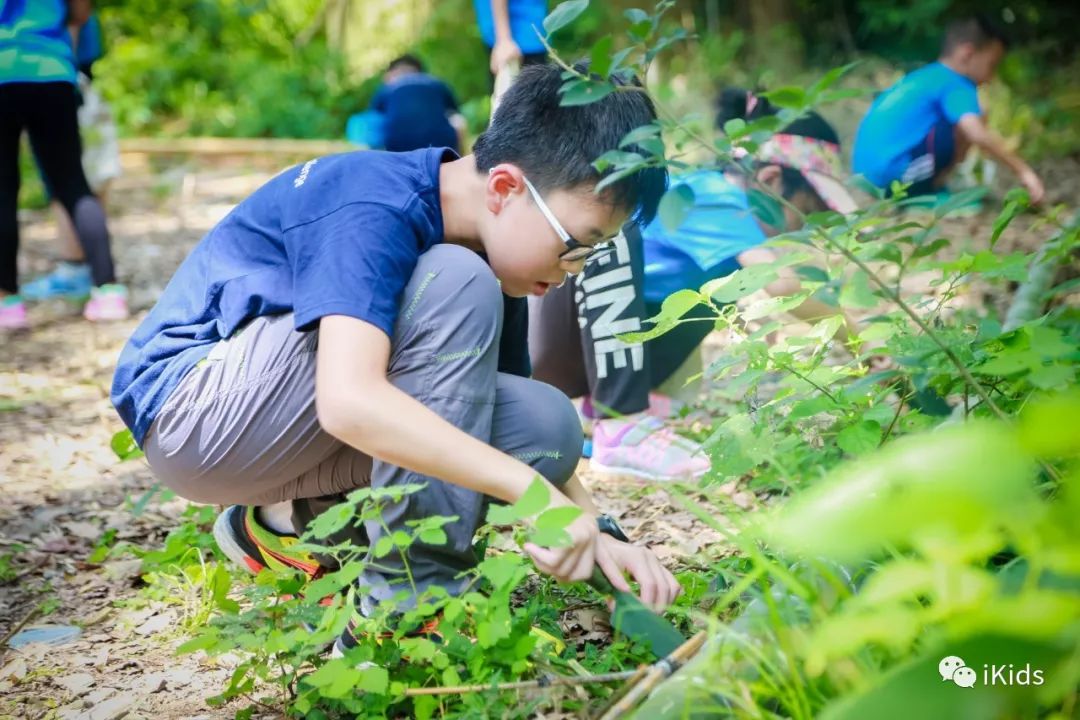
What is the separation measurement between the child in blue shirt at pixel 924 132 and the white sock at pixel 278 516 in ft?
10.8

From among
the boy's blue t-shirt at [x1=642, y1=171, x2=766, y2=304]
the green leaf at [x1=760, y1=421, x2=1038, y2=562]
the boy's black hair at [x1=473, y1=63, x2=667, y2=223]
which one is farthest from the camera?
the boy's blue t-shirt at [x1=642, y1=171, x2=766, y2=304]

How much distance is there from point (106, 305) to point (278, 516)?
278 centimetres

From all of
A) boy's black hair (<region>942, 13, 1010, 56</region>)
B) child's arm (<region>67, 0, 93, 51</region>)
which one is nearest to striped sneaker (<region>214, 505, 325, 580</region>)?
child's arm (<region>67, 0, 93, 51</region>)

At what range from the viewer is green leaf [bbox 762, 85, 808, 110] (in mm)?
1376

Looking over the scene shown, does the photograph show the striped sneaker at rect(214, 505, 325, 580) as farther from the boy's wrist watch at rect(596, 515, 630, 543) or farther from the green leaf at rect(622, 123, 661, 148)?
the green leaf at rect(622, 123, 661, 148)

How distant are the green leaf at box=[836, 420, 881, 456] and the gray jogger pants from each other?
495mm

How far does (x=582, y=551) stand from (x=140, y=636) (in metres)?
1.04

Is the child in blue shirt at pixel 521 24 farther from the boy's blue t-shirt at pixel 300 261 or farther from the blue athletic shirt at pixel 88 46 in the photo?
the boy's blue t-shirt at pixel 300 261

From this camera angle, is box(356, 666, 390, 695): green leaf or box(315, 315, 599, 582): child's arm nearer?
box(356, 666, 390, 695): green leaf

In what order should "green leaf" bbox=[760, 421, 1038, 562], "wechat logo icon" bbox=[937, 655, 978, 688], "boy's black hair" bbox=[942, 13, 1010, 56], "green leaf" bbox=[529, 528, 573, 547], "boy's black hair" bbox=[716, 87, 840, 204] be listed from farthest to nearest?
"boy's black hair" bbox=[942, 13, 1010, 56] < "boy's black hair" bbox=[716, 87, 840, 204] < "green leaf" bbox=[529, 528, 573, 547] < "wechat logo icon" bbox=[937, 655, 978, 688] < "green leaf" bbox=[760, 421, 1038, 562]

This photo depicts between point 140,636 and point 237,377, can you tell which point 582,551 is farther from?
point 140,636

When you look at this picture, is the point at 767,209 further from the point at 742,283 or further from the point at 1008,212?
the point at 1008,212

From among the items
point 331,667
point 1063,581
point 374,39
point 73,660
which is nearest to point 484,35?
point 73,660

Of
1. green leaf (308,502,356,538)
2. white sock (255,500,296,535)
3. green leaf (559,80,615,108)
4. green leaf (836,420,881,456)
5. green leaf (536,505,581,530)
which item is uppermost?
green leaf (559,80,615,108)
